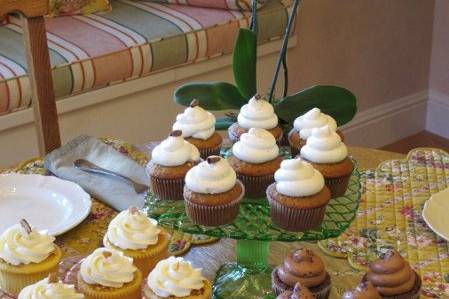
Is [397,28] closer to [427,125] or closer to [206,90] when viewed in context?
[427,125]

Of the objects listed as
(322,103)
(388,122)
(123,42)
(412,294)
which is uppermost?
(322,103)

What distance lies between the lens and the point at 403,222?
1526 mm

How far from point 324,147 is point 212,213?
0.21 meters

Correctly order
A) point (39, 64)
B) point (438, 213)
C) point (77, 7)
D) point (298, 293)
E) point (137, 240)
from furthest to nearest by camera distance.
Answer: point (77, 7)
point (39, 64)
point (438, 213)
point (137, 240)
point (298, 293)

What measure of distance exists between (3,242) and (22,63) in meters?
1.33

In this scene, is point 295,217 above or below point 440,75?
above

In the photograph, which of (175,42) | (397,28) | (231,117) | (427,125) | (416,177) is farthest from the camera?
(427,125)

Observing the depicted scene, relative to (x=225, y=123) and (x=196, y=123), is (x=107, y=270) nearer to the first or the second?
(x=196, y=123)

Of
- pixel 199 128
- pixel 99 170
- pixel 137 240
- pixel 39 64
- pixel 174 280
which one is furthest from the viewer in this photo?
pixel 39 64

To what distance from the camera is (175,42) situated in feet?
9.11

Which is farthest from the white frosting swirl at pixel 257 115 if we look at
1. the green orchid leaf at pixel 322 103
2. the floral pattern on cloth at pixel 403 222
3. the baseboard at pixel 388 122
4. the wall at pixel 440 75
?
the wall at pixel 440 75

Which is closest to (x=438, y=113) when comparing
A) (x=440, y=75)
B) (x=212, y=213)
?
(x=440, y=75)

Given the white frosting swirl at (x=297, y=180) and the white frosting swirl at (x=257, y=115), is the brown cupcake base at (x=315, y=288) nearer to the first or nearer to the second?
the white frosting swirl at (x=297, y=180)

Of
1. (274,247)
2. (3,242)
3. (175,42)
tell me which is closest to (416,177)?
(274,247)
